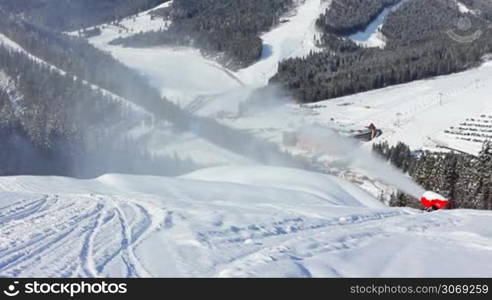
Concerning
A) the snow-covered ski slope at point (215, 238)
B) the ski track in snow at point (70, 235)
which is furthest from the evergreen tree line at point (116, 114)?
the ski track in snow at point (70, 235)

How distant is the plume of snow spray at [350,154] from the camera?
103m

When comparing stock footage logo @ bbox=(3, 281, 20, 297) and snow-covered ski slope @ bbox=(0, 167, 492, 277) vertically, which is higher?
stock footage logo @ bbox=(3, 281, 20, 297)

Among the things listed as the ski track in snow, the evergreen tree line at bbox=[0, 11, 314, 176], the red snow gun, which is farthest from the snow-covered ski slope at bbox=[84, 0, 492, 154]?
the ski track in snow

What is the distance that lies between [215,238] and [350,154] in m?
102

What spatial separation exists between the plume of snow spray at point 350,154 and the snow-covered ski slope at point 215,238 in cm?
6743

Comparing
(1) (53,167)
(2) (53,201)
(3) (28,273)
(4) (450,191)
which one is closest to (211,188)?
(2) (53,201)

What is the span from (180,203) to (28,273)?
12162 mm

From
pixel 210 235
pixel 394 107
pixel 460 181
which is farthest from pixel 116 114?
pixel 210 235

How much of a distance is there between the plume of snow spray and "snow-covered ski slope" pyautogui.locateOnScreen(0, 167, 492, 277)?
221 feet

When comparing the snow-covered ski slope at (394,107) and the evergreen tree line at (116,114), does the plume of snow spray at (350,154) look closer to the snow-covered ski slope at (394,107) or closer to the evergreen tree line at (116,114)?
the snow-covered ski slope at (394,107)

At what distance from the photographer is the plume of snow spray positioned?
10261 centimetres

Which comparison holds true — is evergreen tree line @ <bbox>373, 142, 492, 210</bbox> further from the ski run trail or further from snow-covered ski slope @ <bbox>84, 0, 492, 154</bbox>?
snow-covered ski slope @ <bbox>84, 0, 492, 154</bbox>

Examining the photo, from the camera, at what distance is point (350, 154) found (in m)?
119

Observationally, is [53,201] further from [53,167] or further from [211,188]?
[53,167]
